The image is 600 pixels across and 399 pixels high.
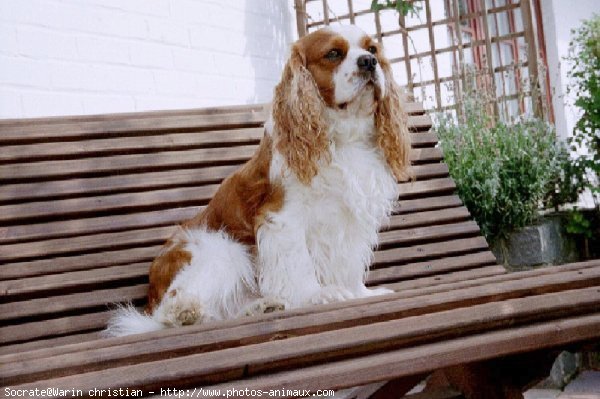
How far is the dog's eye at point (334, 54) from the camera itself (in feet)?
8.05

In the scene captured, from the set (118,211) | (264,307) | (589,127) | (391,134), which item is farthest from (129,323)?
(589,127)

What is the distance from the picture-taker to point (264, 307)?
88.6 inches

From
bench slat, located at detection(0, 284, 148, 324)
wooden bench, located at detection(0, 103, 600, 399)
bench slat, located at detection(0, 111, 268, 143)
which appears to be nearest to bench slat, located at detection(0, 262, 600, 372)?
wooden bench, located at detection(0, 103, 600, 399)

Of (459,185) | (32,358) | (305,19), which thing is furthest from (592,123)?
(32,358)

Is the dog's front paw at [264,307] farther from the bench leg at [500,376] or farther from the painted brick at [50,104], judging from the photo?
the painted brick at [50,104]

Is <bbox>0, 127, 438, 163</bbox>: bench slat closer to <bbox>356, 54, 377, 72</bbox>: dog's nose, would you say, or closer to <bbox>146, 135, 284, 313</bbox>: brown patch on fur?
<bbox>146, 135, 284, 313</bbox>: brown patch on fur

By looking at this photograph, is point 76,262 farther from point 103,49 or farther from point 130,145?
point 103,49

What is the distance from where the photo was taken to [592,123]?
4.46 m

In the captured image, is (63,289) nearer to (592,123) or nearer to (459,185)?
(459,185)

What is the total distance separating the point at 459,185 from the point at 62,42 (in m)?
2.19

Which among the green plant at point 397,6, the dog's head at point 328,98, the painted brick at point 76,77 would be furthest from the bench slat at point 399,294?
the green plant at point 397,6

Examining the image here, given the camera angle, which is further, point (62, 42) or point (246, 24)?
point (246, 24)

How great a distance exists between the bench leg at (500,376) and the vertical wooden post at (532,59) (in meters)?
3.39

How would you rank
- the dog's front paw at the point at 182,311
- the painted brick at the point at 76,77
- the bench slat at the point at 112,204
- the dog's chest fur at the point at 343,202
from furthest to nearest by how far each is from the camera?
1. the painted brick at the point at 76,77
2. the bench slat at the point at 112,204
3. the dog's chest fur at the point at 343,202
4. the dog's front paw at the point at 182,311
